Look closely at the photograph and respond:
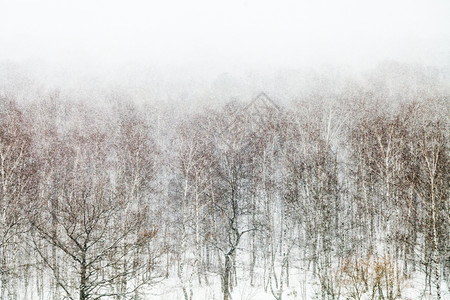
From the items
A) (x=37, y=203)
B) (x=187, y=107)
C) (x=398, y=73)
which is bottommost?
(x=37, y=203)

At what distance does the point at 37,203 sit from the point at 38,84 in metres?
39.3

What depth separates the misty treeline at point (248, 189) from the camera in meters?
14.8

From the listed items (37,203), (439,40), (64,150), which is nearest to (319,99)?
(64,150)

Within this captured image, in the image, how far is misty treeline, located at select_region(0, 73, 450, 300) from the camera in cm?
1483

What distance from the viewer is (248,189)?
1991cm

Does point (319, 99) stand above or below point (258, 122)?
above

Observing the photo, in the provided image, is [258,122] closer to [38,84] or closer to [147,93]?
[147,93]

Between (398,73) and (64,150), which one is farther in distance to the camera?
(398,73)

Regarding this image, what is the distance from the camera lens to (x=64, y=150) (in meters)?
21.0

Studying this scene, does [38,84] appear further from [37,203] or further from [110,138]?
[37,203]

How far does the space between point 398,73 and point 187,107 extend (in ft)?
112

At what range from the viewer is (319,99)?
29.6 metres

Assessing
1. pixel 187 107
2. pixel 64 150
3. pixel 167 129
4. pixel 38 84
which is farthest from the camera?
pixel 38 84

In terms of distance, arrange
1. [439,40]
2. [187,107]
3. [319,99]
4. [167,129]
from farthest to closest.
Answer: [439,40]
[187,107]
[167,129]
[319,99]
